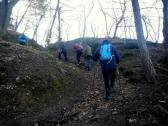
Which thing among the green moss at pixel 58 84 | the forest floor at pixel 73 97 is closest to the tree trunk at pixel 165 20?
the forest floor at pixel 73 97

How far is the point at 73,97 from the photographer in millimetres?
12570

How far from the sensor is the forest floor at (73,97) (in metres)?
8.12

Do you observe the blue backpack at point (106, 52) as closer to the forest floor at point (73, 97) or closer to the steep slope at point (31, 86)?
the forest floor at point (73, 97)

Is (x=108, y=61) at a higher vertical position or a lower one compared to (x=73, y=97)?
higher

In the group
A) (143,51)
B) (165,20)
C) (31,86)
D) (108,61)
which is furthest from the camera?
(165,20)

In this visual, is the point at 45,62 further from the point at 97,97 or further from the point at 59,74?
the point at 97,97

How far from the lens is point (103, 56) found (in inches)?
413

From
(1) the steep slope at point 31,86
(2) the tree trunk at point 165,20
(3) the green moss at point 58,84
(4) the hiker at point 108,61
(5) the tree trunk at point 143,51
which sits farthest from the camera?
(2) the tree trunk at point 165,20

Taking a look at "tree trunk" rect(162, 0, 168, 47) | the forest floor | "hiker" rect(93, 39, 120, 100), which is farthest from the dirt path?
"tree trunk" rect(162, 0, 168, 47)

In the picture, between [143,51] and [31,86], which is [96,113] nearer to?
[31,86]

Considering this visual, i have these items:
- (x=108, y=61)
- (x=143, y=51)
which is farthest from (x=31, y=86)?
(x=143, y=51)

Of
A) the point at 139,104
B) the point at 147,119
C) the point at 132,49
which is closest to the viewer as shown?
the point at 147,119

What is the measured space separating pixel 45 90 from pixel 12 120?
9.11 ft

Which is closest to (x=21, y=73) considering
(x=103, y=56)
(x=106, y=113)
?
(x=103, y=56)
